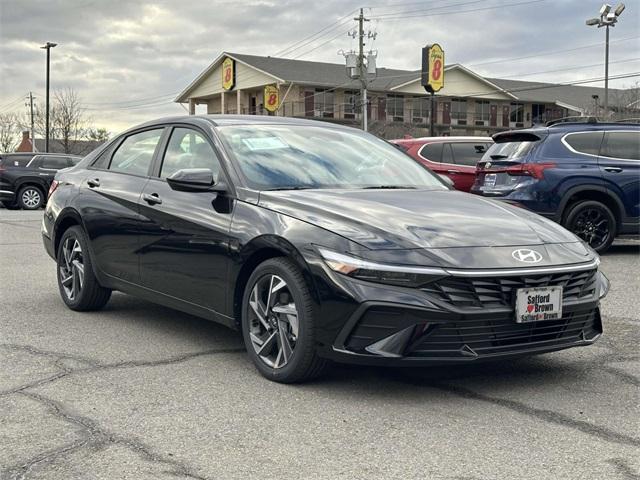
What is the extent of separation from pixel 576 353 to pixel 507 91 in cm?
7036

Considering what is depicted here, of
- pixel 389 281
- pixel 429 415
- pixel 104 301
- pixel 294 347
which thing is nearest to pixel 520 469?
pixel 429 415

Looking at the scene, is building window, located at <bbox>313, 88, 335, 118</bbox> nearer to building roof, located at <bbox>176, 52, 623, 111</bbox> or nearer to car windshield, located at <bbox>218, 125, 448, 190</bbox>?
building roof, located at <bbox>176, 52, 623, 111</bbox>

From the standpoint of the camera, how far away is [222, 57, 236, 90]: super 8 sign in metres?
68.2

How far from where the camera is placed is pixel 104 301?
21.9 feet

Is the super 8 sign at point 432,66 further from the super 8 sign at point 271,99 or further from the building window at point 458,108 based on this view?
the building window at point 458,108

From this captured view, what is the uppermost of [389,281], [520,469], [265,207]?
[265,207]

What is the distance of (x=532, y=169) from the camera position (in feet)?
34.5

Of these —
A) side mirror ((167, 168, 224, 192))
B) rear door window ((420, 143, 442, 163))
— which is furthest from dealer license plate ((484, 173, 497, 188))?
side mirror ((167, 168, 224, 192))

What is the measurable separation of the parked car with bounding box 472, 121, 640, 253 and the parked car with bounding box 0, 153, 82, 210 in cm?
1568

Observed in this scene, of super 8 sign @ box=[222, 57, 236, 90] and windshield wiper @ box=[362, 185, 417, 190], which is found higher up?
super 8 sign @ box=[222, 57, 236, 90]

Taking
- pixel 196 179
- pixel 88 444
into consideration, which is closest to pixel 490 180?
pixel 196 179

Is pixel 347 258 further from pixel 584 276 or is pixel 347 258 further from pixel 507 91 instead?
pixel 507 91

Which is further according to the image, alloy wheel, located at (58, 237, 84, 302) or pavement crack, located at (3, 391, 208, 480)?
alloy wheel, located at (58, 237, 84, 302)

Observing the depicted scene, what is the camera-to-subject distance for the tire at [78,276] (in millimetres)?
6512
